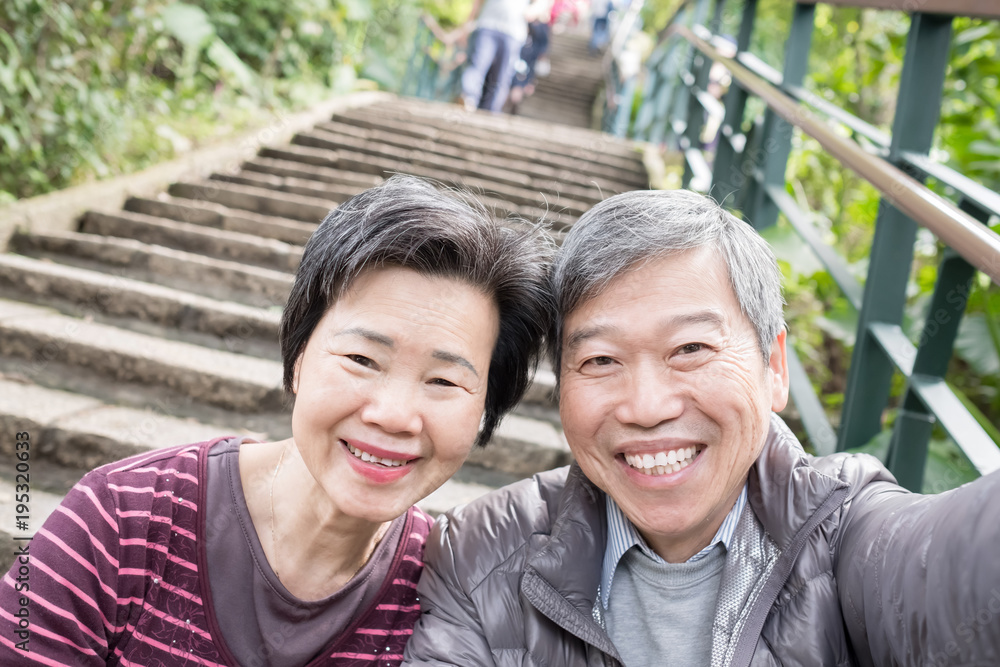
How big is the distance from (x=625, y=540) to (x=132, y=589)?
931 millimetres

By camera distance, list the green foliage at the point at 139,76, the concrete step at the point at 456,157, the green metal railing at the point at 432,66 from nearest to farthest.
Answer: the green foliage at the point at 139,76 → the concrete step at the point at 456,157 → the green metal railing at the point at 432,66

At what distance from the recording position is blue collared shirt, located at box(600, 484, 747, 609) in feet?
4.60

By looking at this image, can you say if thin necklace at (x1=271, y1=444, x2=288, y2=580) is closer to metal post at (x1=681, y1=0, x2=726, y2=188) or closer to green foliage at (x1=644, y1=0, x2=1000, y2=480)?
green foliage at (x1=644, y1=0, x2=1000, y2=480)

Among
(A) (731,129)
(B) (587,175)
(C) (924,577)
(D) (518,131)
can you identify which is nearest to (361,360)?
(C) (924,577)

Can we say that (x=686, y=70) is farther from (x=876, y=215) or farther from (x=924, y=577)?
(x=924, y=577)

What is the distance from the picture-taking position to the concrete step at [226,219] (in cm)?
400

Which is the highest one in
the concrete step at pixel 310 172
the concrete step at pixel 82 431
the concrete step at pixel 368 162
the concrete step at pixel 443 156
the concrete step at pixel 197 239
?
the concrete step at pixel 443 156


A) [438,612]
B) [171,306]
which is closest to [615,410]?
[438,612]

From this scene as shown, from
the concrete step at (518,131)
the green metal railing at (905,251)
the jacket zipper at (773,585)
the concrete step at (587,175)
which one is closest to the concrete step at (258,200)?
the concrete step at (587,175)

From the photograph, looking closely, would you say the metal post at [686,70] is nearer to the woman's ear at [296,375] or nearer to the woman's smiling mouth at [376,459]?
the woman's ear at [296,375]

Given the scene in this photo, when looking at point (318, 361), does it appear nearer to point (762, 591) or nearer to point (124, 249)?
point (762, 591)

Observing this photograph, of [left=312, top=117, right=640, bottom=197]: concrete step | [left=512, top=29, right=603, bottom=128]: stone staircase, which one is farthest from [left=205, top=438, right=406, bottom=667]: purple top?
[left=512, top=29, right=603, bottom=128]: stone staircase

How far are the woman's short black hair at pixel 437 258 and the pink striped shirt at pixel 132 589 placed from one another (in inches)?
13.4

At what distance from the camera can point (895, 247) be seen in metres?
1.99
